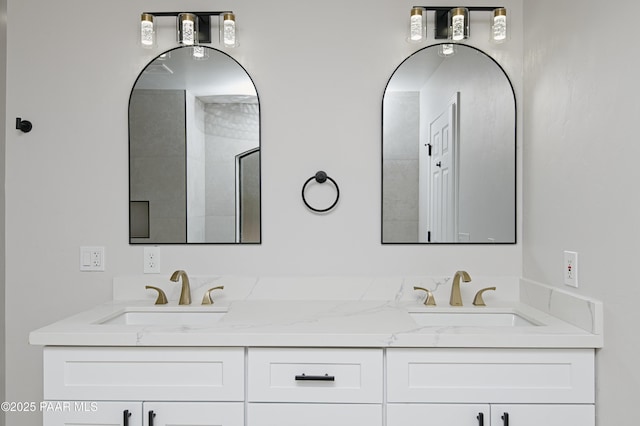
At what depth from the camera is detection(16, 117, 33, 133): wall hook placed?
6.73ft

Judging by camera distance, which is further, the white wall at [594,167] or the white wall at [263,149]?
the white wall at [263,149]

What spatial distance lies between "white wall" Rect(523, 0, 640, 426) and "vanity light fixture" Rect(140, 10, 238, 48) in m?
1.29

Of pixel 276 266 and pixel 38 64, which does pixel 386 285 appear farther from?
pixel 38 64

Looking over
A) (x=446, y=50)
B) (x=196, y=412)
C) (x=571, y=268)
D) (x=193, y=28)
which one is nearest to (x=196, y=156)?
(x=193, y=28)

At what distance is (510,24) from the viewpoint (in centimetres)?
208

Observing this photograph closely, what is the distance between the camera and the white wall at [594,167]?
133 centimetres

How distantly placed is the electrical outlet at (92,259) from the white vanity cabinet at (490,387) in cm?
136

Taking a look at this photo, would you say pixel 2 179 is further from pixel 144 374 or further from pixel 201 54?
pixel 144 374

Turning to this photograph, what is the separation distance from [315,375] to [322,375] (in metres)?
0.02

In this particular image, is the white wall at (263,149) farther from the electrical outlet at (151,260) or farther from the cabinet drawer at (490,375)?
the cabinet drawer at (490,375)

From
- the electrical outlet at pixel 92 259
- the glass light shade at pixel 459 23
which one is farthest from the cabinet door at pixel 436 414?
the glass light shade at pixel 459 23

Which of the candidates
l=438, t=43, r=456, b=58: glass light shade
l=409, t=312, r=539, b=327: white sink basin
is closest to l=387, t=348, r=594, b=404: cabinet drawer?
l=409, t=312, r=539, b=327: white sink basin

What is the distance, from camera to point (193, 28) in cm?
206

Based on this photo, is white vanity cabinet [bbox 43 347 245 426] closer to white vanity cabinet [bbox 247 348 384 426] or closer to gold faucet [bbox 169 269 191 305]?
white vanity cabinet [bbox 247 348 384 426]
